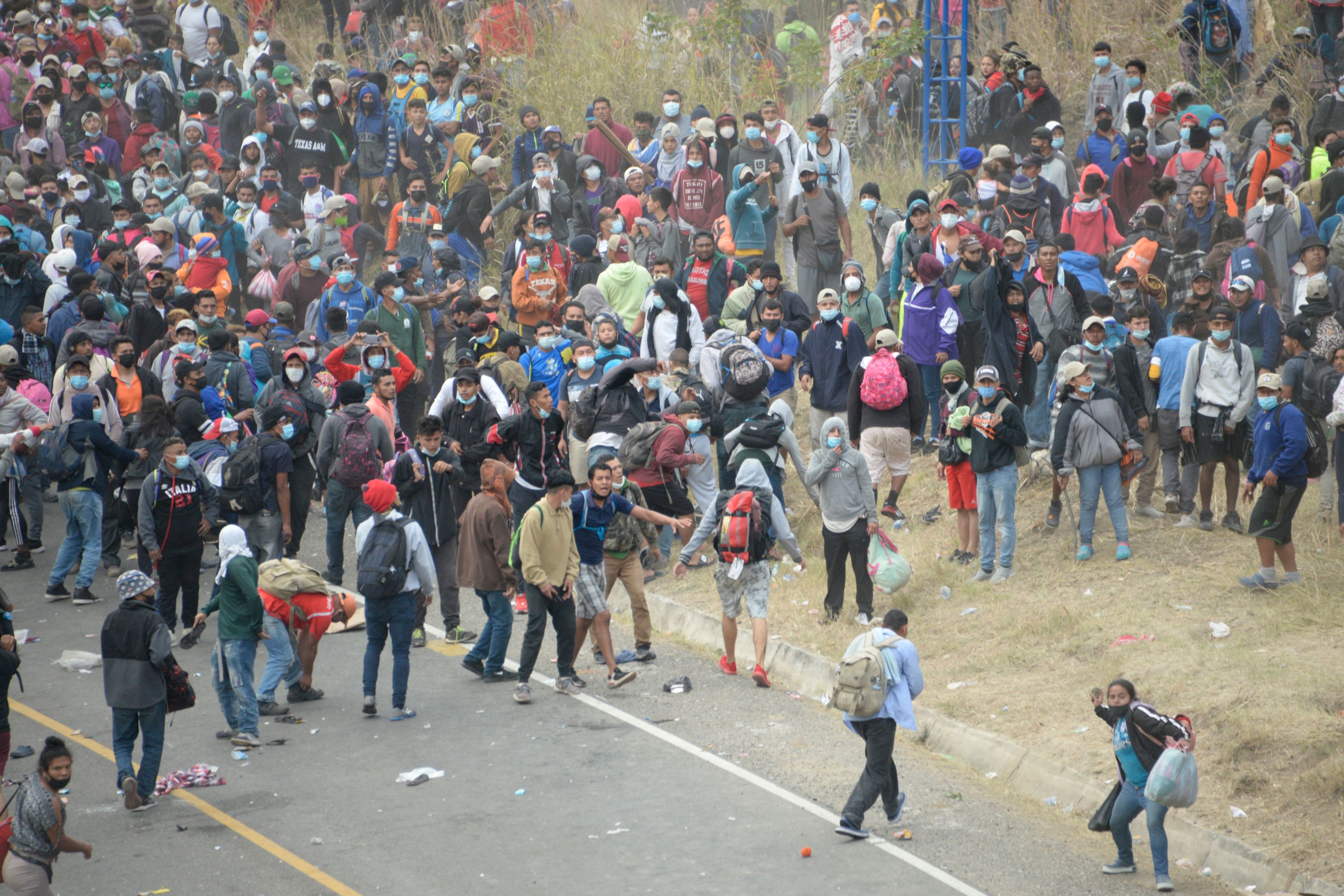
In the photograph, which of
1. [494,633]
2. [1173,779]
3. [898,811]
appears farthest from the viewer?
[494,633]

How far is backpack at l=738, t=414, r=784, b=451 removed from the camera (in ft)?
41.4

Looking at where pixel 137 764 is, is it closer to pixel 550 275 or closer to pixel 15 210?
pixel 550 275

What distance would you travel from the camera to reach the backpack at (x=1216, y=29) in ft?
70.4

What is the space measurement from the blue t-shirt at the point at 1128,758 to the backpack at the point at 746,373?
611cm

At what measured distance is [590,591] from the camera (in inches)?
456

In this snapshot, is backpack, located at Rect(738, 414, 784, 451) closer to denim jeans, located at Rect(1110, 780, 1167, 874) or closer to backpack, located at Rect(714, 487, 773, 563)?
backpack, located at Rect(714, 487, 773, 563)

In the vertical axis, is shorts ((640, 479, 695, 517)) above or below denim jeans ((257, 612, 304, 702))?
above

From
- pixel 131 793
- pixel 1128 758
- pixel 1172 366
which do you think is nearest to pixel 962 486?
pixel 1172 366

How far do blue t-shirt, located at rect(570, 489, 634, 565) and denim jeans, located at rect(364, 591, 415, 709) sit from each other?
4.64 feet

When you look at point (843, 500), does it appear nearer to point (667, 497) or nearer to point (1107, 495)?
point (667, 497)

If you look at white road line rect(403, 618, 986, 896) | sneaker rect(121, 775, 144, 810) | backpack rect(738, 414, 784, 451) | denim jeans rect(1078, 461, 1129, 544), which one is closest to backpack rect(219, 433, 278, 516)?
white road line rect(403, 618, 986, 896)

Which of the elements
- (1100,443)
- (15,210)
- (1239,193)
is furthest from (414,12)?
(1100,443)

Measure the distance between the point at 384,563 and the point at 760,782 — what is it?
3.25 m

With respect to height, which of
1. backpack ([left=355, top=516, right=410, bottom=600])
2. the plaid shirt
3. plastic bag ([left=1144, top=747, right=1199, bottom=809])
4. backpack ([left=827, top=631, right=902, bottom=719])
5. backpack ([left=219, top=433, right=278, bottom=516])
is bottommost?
plastic bag ([left=1144, top=747, right=1199, bottom=809])
